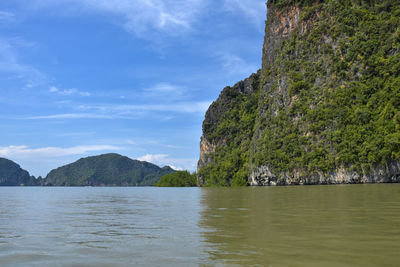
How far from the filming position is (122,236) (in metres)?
9.00

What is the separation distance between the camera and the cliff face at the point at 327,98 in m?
76.2

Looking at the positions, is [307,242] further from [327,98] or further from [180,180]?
[180,180]

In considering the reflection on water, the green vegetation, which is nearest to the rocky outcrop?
the green vegetation

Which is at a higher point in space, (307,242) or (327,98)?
(327,98)

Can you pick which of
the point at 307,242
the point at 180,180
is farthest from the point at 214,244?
the point at 180,180

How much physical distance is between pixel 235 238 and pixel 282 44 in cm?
11182

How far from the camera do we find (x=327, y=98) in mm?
89188

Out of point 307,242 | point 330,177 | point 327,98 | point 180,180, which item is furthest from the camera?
point 180,180

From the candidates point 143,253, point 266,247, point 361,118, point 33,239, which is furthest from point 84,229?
point 361,118

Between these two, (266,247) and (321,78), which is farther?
(321,78)

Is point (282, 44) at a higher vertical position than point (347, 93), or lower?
higher

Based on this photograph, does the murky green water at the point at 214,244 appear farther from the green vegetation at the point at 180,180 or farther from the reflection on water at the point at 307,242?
the green vegetation at the point at 180,180

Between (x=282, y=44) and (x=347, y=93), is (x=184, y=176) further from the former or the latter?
(x=347, y=93)

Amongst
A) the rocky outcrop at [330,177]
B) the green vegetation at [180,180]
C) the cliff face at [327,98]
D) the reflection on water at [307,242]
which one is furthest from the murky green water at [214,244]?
the green vegetation at [180,180]
